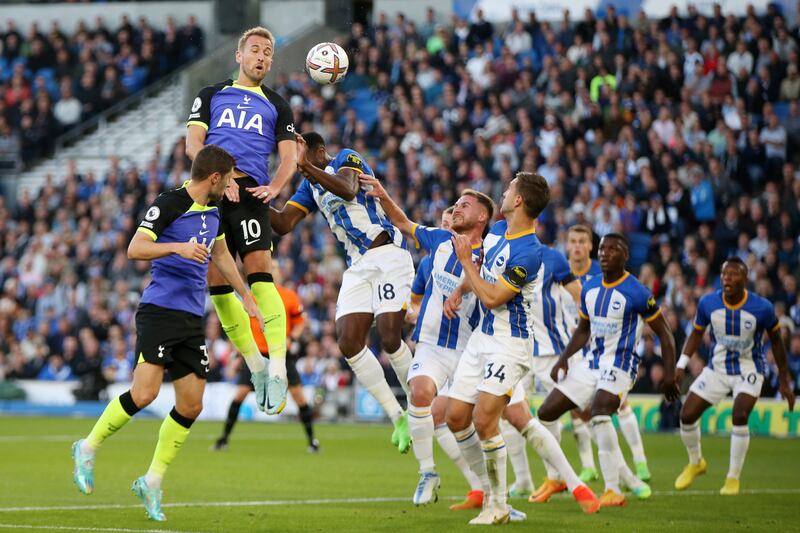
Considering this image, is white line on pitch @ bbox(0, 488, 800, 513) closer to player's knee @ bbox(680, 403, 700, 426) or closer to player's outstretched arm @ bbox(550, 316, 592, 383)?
player's knee @ bbox(680, 403, 700, 426)

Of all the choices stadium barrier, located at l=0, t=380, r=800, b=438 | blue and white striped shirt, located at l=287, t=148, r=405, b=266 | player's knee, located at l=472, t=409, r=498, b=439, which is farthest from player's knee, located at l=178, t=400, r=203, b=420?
stadium barrier, located at l=0, t=380, r=800, b=438

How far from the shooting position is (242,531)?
28.0 ft

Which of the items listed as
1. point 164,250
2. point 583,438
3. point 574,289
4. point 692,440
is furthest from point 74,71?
point 164,250

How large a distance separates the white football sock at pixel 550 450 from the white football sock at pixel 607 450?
110cm

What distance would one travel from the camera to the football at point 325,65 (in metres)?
10.2

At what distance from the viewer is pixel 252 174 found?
973 centimetres

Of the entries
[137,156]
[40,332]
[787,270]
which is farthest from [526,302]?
[137,156]

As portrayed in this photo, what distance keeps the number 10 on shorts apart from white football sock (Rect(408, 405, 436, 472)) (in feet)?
3.42

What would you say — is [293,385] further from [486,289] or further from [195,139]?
[486,289]

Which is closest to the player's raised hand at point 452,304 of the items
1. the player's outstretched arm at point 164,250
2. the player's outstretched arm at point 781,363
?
the player's outstretched arm at point 164,250

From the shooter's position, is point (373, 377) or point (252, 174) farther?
point (373, 377)

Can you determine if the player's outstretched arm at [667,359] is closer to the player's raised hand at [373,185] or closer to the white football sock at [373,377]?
the white football sock at [373,377]

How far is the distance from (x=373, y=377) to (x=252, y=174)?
88.2 inches

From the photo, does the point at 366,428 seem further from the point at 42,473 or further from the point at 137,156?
the point at 137,156
